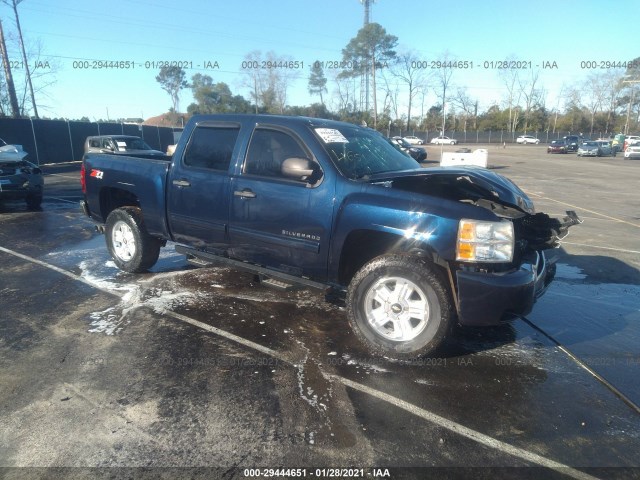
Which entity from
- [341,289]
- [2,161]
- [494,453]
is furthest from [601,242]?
[2,161]

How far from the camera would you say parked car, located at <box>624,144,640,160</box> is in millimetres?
39469

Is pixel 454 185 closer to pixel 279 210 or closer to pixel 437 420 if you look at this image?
pixel 279 210

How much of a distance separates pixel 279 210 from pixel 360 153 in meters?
0.99

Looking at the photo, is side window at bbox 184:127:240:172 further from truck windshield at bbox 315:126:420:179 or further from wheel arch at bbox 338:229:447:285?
wheel arch at bbox 338:229:447:285

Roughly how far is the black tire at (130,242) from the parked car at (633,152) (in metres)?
45.3

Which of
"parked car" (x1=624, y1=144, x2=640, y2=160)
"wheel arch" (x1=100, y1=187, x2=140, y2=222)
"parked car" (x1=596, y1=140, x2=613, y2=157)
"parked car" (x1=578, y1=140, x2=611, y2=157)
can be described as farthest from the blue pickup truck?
"parked car" (x1=596, y1=140, x2=613, y2=157)

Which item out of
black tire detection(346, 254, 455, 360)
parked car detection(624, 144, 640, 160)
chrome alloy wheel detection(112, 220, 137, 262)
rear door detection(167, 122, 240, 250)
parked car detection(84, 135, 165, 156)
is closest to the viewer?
black tire detection(346, 254, 455, 360)

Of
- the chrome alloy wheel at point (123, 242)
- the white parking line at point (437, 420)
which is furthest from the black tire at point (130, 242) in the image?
the white parking line at point (437, 420)

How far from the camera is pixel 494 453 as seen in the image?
2.62 metres

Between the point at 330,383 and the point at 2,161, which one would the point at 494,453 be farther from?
the point at 2,161

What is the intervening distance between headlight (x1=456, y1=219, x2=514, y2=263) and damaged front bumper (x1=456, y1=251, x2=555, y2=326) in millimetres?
A: 119

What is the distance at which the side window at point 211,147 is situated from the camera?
4672mm

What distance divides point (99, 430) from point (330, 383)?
152cm

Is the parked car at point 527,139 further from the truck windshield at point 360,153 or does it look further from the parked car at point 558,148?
the truck windshield at point 360,153
